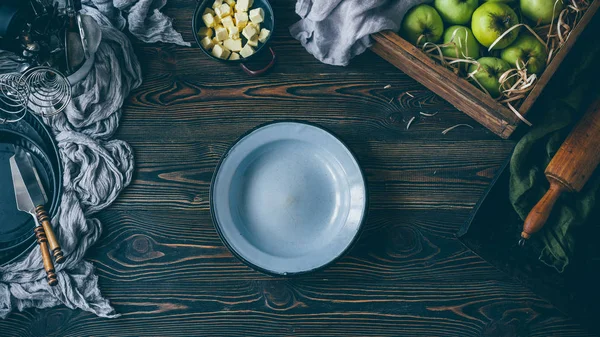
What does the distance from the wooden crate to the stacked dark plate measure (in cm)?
72

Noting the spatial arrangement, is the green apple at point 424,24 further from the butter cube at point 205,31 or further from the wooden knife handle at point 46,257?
the wooden knife handle at point 46,257

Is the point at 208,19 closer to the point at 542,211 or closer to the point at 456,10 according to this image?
the point at 456,10

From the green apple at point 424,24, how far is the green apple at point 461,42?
0.02 m

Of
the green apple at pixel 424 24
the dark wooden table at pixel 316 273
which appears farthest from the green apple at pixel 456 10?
the dark wooden table at pixel 316 273

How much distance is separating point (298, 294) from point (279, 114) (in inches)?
15.7

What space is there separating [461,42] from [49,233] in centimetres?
87

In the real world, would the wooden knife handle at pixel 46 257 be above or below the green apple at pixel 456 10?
below

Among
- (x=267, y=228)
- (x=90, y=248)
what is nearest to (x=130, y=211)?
(x=90, y=248)

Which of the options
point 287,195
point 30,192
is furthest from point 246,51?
point 30,192

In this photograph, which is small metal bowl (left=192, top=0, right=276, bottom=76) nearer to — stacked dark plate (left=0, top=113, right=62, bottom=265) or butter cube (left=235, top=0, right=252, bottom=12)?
butter cube (left=235, top=0, right=252, bottom=12)

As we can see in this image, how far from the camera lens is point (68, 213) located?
0.93m

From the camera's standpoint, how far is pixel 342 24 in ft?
3.01

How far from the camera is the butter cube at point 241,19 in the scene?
3.04ft

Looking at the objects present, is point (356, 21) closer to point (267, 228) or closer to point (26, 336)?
point (267, 228)
